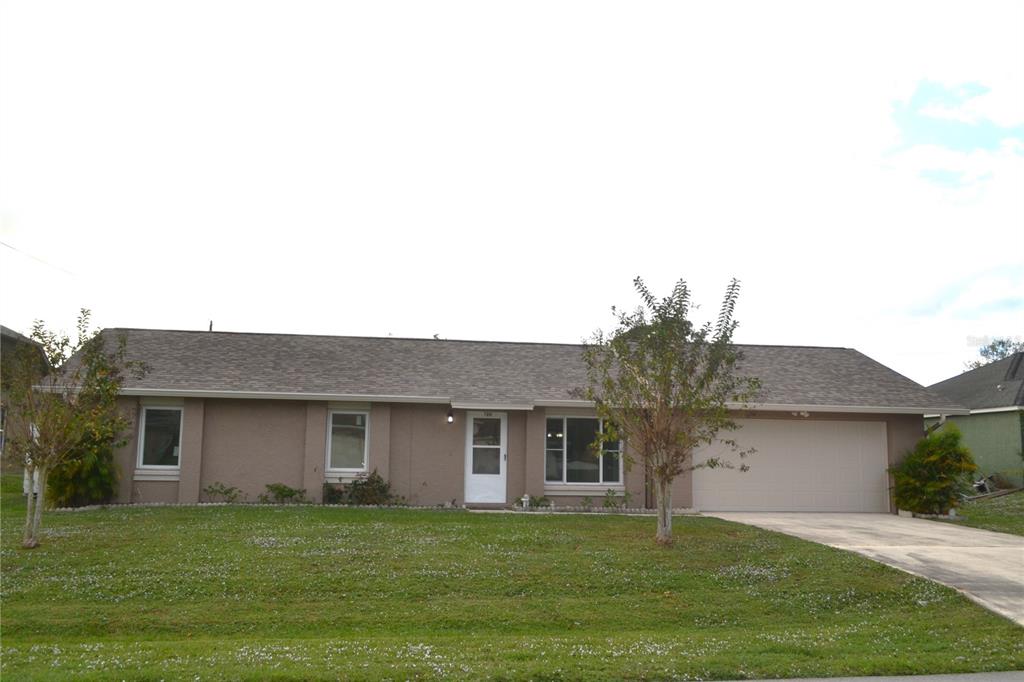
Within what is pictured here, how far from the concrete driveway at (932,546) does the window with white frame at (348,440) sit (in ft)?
26.9

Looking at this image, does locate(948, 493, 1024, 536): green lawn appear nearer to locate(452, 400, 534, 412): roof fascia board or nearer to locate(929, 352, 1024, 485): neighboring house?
locate(929, 352, 1024, 485): neighboring house

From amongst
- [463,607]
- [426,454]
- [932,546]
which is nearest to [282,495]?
[426,454]

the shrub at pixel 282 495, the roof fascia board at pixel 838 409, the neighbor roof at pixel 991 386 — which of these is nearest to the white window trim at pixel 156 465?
the shrub at pixel 282 495

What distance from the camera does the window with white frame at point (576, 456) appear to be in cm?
2048

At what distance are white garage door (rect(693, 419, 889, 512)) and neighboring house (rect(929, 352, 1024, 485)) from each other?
8310mm

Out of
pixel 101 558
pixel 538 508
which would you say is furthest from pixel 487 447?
pixel 101 558

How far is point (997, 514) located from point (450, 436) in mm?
13203

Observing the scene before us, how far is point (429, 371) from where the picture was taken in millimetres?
21688

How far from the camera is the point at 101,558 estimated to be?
12.7 m

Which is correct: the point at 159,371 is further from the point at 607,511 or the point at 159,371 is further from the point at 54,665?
the point at 54,665

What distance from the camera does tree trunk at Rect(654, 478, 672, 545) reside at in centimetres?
1417

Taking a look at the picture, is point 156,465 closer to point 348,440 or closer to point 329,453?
point 329,453

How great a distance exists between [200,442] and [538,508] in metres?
7.83

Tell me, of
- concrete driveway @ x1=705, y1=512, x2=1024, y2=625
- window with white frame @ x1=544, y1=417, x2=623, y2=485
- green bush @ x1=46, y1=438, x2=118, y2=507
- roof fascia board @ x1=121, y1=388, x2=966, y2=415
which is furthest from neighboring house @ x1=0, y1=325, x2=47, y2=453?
concrete driveway @ x1=705, y1=512, x2=1024, y2=625
